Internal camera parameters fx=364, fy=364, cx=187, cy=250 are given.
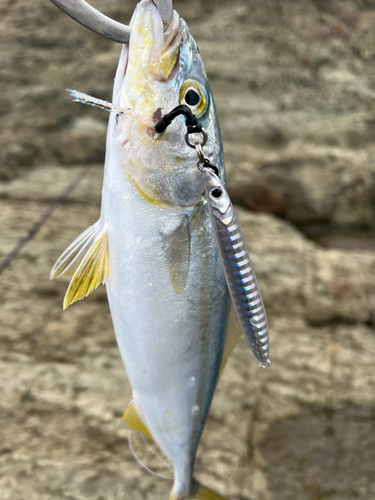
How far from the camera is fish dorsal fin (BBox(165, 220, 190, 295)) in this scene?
0.71 meters

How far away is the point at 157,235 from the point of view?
701 mm

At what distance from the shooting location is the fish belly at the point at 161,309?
27.4 inches

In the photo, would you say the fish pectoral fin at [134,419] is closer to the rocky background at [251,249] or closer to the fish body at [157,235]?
the fish body at [157,235]

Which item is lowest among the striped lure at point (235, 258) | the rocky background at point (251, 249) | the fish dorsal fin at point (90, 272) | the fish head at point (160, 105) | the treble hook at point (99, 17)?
the rocky background at point (251, 249)

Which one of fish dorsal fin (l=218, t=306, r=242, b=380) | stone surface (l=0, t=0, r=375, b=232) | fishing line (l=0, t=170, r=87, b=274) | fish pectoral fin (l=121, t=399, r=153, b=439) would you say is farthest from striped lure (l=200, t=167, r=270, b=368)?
stone surface (l=0, t=0, r=375, b=232)

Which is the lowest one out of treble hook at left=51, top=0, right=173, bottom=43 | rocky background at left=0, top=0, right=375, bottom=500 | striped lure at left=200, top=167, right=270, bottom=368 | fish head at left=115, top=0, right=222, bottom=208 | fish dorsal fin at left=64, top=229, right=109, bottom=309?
rocky background at left=0, top=0, right=375, bottom=500

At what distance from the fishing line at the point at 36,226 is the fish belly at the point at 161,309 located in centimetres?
133

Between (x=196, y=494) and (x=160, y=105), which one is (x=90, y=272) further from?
(x=196, y=494)

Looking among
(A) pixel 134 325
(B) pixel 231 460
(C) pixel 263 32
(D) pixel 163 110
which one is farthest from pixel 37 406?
(C) pixel 263 32

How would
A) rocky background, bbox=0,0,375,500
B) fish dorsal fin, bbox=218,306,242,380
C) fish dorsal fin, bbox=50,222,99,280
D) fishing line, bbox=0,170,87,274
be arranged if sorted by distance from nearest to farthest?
1. fish dorsal fin, bbox=50,222,99,280
2. fish dorsal fin, bbox=218,306,242,380
3. rocky background, bbox=0,0,375,500
4. fishing line, bbox=0,170,87,274

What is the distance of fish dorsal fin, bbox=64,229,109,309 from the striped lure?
25 cm

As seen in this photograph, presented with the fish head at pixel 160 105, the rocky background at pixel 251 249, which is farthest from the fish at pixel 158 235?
the rocky background at pixel 251 249

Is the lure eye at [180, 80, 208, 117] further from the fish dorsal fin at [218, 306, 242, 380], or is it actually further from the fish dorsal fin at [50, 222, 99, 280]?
the fish dorsal fin at [218, 306, 242, 380]

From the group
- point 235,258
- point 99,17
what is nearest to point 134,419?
point 235,258
